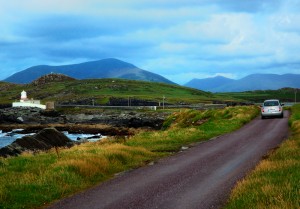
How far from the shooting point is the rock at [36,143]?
2762 centimetres

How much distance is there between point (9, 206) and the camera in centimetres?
1077

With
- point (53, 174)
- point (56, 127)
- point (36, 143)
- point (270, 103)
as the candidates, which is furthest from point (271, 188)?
point (56, 127)

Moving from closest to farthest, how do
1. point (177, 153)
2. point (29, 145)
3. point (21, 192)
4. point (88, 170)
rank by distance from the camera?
point (21, 192)
point (88, 170)
point (177, 153)
point (29, 145)

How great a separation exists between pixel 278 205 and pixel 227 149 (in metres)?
13.5

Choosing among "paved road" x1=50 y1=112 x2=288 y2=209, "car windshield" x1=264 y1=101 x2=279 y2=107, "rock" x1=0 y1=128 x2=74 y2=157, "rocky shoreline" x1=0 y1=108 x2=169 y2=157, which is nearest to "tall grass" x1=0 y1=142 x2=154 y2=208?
"paved road" x1=50 y1=112 x2=288 y2=209

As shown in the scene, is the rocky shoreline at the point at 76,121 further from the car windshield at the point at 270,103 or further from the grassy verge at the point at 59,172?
the grassy verge at the point at 59,172

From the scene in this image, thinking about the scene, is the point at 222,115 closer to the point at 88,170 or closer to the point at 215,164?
the point at 215,164

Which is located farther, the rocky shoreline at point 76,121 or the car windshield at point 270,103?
the rocky shoreline at point 76,121

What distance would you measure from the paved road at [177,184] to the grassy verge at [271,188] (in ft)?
2.20

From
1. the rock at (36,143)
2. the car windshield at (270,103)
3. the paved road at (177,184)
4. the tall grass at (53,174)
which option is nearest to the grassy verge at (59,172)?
the tall grass at (53,174)

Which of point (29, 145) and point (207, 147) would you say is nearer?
point (207, 147)

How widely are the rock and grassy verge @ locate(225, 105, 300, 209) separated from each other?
1806 cm

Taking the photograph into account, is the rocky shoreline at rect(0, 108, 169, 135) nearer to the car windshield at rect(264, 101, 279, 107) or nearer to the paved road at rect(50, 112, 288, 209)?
the car windshield at rect(264, 101, 279, 107)

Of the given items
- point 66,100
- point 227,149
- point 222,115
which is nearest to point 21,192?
point 227,149
